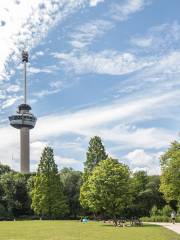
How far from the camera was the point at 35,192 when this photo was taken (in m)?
97.8

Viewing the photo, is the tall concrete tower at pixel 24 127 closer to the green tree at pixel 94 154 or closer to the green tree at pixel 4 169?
the green tree at pixel 4 169

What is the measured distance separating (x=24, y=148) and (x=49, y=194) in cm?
9393

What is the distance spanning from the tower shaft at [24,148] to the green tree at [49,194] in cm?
8904

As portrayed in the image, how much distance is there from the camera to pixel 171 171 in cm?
6700

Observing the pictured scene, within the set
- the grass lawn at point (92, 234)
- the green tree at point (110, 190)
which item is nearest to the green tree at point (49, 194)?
the green tree at point (110, 190)

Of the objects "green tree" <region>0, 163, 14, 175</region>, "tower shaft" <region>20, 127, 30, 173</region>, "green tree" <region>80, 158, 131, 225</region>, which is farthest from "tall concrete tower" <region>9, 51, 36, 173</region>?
"green tree" <region>80, 158, 131, 225</region>

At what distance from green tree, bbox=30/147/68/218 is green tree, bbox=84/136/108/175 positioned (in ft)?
23.7

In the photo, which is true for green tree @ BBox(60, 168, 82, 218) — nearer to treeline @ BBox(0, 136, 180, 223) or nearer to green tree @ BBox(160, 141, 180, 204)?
treeline @ BBox(0, 136, 180, 223)

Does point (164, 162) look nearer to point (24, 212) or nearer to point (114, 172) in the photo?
point (114, 172)

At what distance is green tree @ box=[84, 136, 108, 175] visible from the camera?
96.1m

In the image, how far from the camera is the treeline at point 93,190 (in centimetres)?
6619

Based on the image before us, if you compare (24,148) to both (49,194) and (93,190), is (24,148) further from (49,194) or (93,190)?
(93,190)

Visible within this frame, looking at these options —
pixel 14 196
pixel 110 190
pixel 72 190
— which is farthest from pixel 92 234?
pixel 14 196

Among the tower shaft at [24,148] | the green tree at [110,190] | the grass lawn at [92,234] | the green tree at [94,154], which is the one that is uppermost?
the tower shaft at [24,148]
